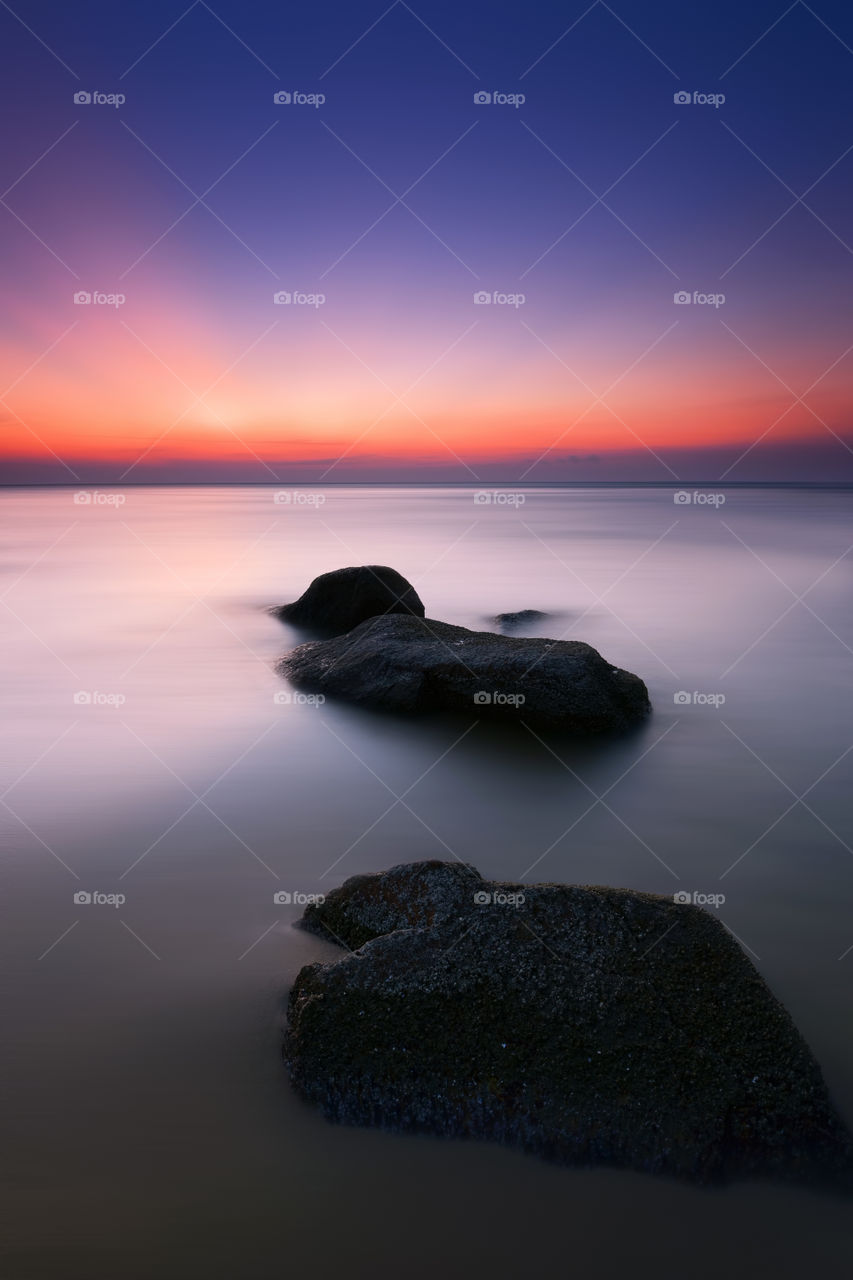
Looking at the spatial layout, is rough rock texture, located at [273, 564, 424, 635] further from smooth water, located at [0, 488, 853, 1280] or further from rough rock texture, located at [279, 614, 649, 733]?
rough rock texture, located at [279, 614, 649, 733]

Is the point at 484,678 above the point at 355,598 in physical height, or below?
below

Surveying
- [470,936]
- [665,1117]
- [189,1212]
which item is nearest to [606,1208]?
[665,1117]

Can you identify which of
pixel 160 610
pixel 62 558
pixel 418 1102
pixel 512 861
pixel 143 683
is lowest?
pixel 418 1102

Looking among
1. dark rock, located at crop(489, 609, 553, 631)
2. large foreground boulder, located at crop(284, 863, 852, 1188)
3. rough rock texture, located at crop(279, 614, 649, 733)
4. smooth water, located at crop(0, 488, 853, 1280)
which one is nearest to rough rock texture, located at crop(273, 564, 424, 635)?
smooth water, located at crop(0, 488, 853, 1280)

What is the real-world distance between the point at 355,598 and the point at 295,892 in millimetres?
9273

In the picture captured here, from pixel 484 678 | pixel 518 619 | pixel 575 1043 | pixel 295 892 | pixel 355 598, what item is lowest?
pixel 575 1043

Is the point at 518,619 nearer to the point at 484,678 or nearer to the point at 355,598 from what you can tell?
the point at 355,598

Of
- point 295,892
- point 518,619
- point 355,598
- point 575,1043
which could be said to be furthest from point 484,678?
point 518,619

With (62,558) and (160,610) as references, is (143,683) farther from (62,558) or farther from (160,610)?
(62,558)

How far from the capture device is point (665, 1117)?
3.70m

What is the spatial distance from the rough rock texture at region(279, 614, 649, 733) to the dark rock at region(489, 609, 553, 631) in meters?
6.51

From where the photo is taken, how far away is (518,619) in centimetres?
1850

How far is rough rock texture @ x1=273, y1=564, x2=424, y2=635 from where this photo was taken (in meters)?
15.0

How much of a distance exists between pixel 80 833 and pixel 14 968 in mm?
2256
